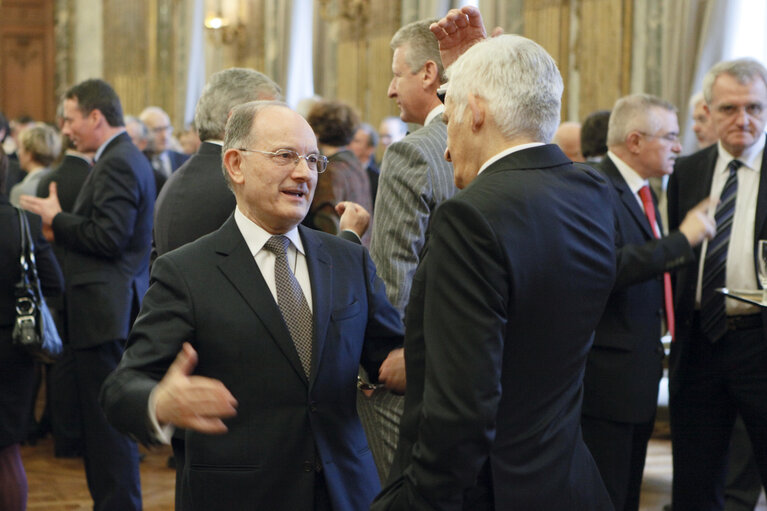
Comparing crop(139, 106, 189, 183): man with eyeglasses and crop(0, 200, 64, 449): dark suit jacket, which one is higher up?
crop(139, 106, 189, 183): man with eyeglasses

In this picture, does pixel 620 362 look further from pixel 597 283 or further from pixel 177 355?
pixel 177 355

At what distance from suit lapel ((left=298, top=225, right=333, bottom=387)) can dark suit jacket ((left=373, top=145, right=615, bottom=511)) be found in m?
0.32

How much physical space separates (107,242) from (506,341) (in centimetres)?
273

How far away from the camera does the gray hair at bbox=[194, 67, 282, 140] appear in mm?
3104

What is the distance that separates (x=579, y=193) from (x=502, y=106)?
26 centimetres

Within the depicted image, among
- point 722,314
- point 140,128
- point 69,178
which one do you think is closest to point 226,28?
point 140,128

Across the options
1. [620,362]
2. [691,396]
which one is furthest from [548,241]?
[691,396]

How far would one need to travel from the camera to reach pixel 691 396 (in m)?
3.71

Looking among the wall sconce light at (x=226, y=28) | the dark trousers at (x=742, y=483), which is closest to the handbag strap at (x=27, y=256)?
the dark trousers at (x=742, y=483)

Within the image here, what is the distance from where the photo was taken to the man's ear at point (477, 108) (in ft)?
6.28

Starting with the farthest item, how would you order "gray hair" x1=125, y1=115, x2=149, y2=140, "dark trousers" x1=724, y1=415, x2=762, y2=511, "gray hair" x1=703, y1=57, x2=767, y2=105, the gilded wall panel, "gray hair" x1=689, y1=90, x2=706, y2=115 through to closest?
the gilded wall panel → "gray hair" x1=125, y1=115, x2=149, y2=140 → "gray hair" x1=689, y1=90, x2=706, y2=115 → "dark trousers" x1=724, y1=415, x2=762, y2=511 → "gray hair" x1=703, y1=57, x2=767, y2=105

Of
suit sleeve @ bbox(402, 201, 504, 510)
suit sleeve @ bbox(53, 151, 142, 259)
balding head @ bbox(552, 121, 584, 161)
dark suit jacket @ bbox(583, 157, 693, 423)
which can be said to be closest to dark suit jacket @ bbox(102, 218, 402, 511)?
suit sleeve @ bbox(402, 201, 504, 510)

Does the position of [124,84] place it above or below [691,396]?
above

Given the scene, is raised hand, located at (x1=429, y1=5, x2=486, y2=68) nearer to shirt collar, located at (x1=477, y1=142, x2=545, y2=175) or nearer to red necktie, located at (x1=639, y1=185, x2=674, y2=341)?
shirt collar, located at (x1=477, y1=142, x2=545, y2=175)
